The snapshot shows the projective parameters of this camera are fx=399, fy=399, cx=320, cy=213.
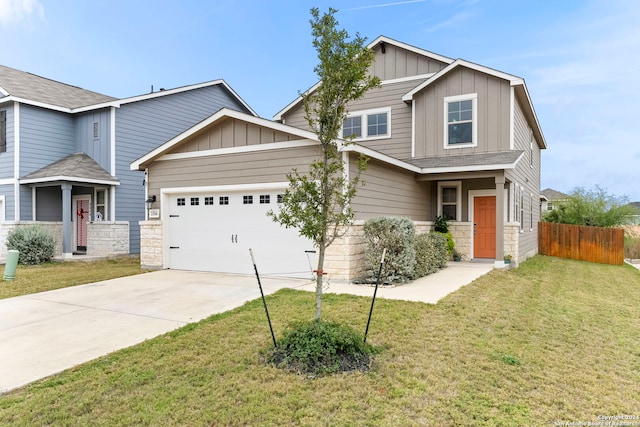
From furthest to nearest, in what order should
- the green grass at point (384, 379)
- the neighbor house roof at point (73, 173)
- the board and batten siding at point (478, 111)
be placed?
the neighbor house roof at point (73, 173), the board and batten siding at point (478, 111), the green grass at point (384, 379)

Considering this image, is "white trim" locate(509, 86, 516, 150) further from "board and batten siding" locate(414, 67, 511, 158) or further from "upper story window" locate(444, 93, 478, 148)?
"upper story window" locate(444, 93, 478, 148)

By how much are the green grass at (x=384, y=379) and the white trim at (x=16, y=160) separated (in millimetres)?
12448

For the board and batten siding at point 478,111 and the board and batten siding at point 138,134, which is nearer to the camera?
the board and batten siding at point 478,111

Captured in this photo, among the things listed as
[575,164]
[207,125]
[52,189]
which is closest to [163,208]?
[207,125]

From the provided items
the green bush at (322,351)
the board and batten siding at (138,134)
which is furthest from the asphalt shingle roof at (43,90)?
the green bush at (322,351)

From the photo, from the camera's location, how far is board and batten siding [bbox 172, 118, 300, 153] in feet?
30.2

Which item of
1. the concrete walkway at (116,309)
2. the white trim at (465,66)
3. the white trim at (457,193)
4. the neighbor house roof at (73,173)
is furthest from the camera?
the neighbor house roof at (73,173)

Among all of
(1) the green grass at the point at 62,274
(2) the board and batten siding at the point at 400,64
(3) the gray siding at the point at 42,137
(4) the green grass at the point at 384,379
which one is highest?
(2) the board and batten siding at the point at 400,64

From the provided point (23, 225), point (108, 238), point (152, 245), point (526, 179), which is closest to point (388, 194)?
point (152, 245)

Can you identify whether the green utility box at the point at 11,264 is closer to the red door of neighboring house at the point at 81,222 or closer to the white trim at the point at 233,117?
the white trim at the point at 233,117

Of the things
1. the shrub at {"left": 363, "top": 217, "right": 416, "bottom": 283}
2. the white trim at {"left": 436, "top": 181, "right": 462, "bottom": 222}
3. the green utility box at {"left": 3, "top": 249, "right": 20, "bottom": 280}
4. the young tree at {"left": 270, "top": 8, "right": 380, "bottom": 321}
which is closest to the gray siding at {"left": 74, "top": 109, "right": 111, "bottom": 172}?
Answer: the green utility box at {"left": 3, "top": 249, "right": 20, "bottom": 280}

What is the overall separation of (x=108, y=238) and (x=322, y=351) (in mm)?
12657

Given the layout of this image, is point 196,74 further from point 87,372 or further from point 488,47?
point 87,372

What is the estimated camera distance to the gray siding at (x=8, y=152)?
546 inches
